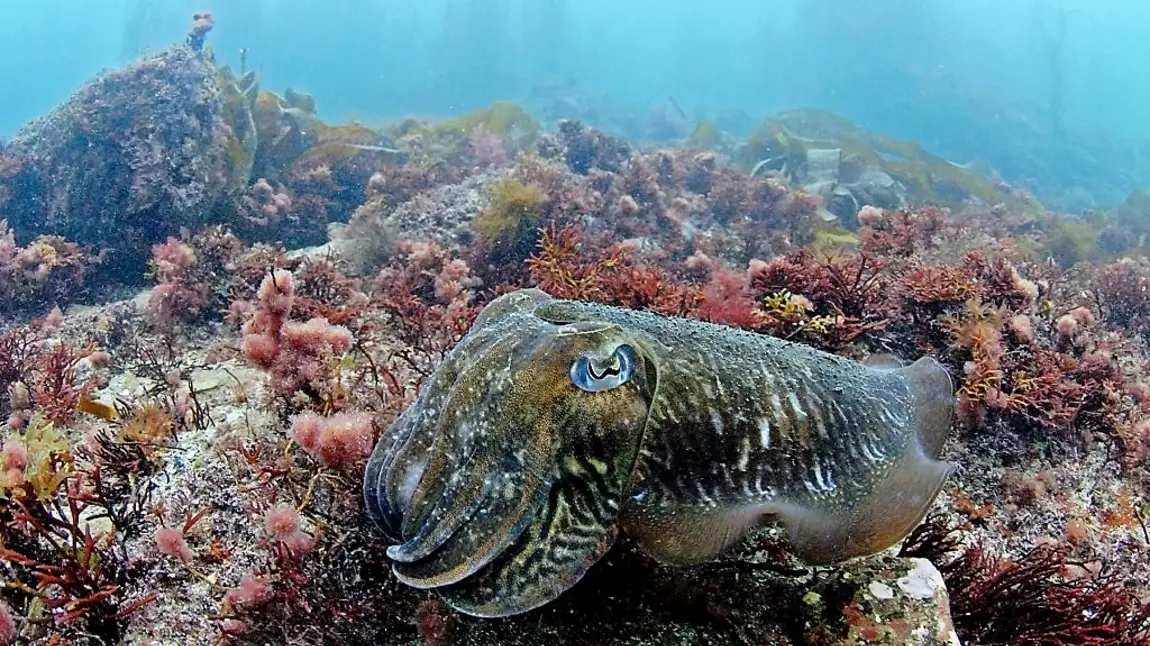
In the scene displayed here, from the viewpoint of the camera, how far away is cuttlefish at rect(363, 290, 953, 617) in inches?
92.6

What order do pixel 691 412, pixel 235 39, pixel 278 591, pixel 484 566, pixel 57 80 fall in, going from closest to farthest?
pixel 484 566 < pixel 691 412 < pixel 278 591 < pixel 235 39 < pixel 57 80

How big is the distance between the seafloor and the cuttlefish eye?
91 cm

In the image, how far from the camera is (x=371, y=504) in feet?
9.13

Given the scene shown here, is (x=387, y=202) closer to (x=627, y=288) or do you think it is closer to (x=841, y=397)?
(x=627, y=288)

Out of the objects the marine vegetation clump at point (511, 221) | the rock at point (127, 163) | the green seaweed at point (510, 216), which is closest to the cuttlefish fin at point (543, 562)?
the marine vegetation clump at point (511, 221)

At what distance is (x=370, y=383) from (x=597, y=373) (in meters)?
3.50

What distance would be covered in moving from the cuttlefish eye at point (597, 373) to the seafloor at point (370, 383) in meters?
0.91

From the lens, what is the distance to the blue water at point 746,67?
57156 mm

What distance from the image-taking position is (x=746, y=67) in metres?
125

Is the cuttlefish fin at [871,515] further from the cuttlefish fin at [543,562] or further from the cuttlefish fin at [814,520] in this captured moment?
the cuttlefish fin at [543,562]

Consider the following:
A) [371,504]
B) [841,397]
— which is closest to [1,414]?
[371,504]

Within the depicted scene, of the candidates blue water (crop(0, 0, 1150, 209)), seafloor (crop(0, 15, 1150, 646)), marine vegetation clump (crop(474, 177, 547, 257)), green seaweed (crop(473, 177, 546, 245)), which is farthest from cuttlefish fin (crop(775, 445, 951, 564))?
blue water (crop(0, 0, 1150, 209))

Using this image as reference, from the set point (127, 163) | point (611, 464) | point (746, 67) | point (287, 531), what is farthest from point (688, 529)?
point (746, 67)

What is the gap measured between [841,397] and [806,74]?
109291 millimetres
